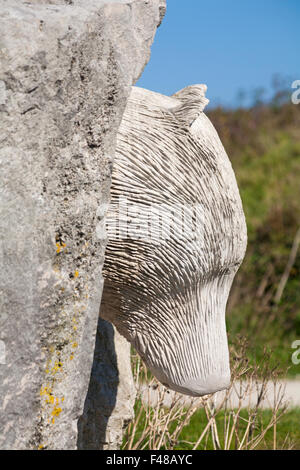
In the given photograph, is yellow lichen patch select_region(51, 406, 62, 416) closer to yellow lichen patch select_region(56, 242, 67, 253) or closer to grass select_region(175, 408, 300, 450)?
yellow lichen patch select_region(56, 242, 67, 253)

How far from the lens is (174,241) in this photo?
1.77m

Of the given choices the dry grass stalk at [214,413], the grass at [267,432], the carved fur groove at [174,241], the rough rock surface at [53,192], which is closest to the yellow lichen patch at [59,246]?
the rough rock surface at [53,192]

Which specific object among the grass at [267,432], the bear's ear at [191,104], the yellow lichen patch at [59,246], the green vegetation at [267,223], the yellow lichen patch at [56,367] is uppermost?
the green vegetation at [267,223]

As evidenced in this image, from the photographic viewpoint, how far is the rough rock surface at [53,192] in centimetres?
138

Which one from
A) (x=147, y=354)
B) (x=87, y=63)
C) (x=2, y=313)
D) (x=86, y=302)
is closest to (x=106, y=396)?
(x=147, y=354)

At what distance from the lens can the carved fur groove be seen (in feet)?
5.69

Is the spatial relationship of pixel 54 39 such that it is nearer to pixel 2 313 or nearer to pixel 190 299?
pixel 2 313

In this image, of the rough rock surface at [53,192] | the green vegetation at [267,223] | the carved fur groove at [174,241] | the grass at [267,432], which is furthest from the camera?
the green vegetation at [267,223]

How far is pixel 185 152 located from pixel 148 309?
1.65 feet

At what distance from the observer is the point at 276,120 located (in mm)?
12914

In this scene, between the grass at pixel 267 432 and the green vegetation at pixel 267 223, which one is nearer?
the grass at pixel 267 432

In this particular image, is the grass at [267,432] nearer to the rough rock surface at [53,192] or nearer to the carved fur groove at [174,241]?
the carved fur groove at [174,241]

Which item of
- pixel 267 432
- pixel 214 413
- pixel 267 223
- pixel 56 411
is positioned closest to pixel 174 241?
pixel 56 411

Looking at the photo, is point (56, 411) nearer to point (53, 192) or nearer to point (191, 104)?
point (53, 192)
